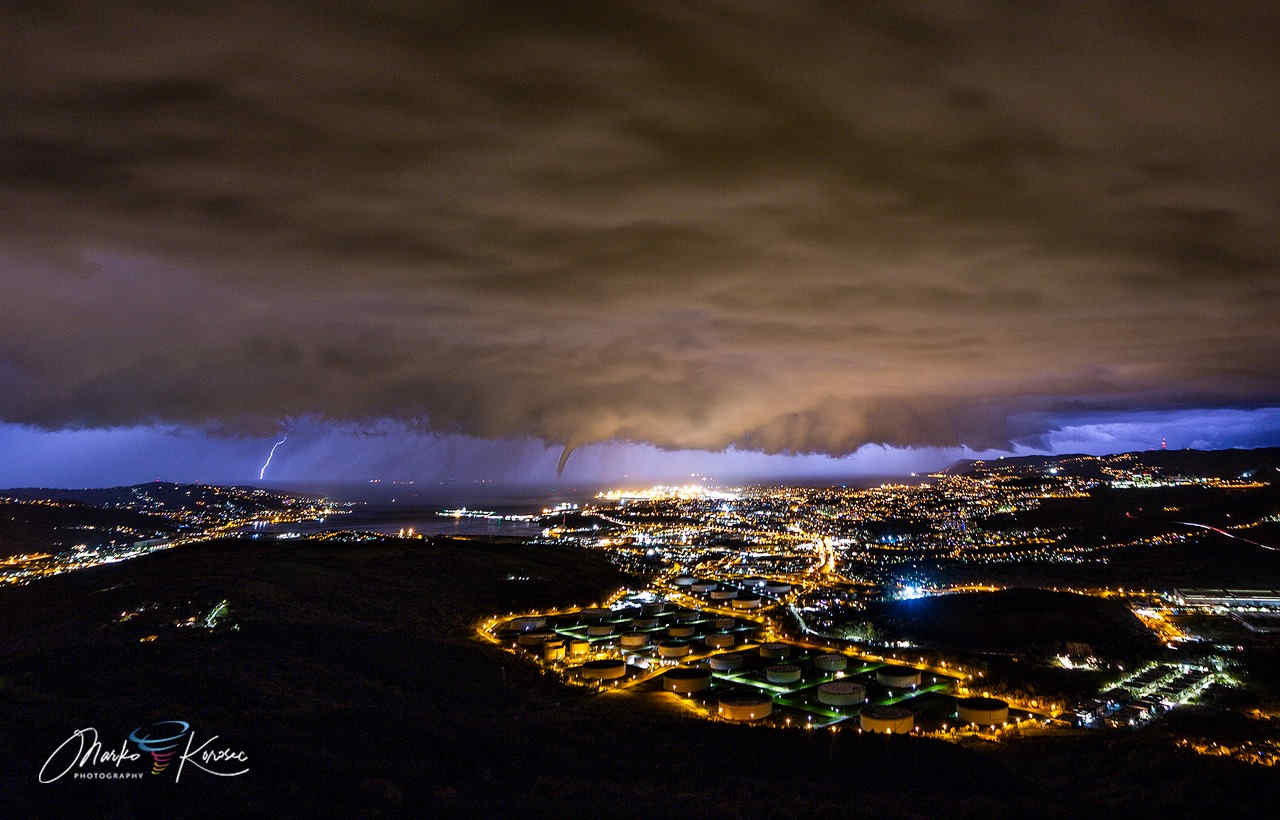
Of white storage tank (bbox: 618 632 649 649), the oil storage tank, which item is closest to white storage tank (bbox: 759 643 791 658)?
the oil storage tank

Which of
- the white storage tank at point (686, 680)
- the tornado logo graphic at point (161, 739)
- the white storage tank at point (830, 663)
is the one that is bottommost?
the white storage tank at point (686, 680)

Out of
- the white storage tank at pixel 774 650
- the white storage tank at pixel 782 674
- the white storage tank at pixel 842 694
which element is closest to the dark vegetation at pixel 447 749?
the white storage tank at pixel 842 694

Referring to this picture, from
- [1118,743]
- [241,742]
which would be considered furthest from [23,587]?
[1118,743]

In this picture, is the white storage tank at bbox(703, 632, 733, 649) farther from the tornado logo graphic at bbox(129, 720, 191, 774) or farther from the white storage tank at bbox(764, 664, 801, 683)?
the tornado logo graphic at bbox(129, 720, 191, 774)

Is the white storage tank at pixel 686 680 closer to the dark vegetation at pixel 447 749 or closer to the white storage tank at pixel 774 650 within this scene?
the dark vegetation at pixel 447 749

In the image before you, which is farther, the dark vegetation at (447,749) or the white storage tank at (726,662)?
the white storage tank at (726,662)

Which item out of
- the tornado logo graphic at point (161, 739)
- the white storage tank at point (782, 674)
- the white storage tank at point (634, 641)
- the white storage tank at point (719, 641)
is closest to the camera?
the tornado logo graphic at point (161, 739)
